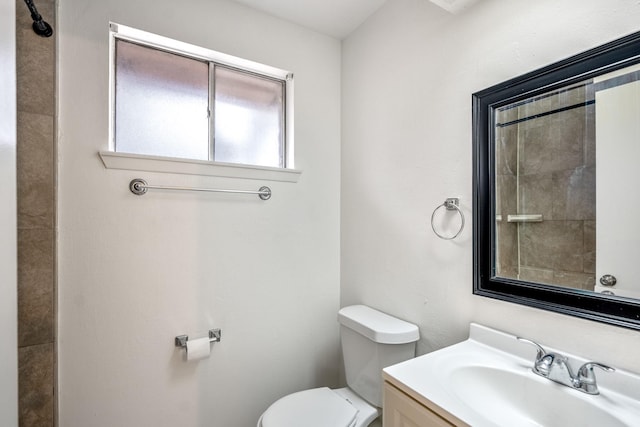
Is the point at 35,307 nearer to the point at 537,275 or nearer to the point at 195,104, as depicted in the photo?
the point at 195,104

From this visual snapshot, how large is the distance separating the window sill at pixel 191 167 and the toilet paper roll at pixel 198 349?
2.69 ft

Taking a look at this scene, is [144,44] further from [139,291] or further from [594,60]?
[594,60]

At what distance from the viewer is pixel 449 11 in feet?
3.92

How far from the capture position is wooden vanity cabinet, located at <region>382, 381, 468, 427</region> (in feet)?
2.47

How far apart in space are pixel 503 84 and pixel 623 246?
25.2 inches

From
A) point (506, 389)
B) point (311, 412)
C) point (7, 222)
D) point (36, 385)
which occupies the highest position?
point (7, 222)

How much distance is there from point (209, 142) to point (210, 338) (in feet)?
3.35

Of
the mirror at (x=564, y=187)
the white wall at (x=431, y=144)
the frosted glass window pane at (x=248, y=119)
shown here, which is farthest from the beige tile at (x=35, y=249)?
the mirror at (x=564, y=187)

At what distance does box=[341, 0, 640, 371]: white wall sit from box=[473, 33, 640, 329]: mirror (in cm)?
5

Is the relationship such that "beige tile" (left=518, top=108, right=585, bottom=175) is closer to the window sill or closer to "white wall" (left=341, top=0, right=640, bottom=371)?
"white wall" (left=341, top=0, right=640, bottom=371)

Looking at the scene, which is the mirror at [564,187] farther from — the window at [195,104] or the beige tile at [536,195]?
the window at [195,104]

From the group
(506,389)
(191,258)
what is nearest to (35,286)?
(191,258)

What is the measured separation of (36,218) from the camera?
1134 millimetres

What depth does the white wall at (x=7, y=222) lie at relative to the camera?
51 cm
